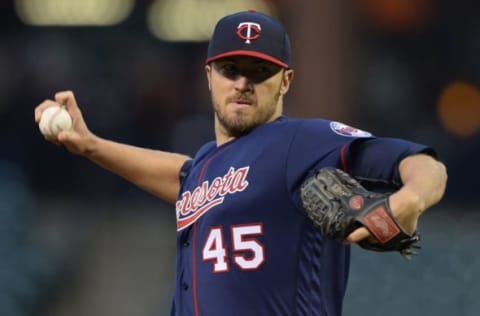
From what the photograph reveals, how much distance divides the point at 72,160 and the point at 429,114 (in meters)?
2.29

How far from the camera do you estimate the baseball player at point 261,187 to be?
9.91 feet

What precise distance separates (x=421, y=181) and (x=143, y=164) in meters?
1.60

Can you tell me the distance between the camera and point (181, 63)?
7871 millimetres

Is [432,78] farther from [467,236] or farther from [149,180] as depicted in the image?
[149,180]

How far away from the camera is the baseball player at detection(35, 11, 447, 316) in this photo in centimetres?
302

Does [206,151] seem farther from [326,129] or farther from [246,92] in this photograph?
[326,129]

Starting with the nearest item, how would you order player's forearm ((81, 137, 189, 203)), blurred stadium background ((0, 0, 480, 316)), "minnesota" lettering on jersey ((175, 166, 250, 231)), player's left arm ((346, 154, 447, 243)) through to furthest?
player's left arm ((346, 154, 447, 243)), "minnesota" lettering on jersey ((175, 166, 250, 231)), player's forearm ((81, 137, 189, 203)), blurred stadium background ((0, 0, 480, 316))

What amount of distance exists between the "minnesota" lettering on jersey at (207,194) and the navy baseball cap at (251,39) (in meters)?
0.34

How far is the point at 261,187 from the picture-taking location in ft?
10.4

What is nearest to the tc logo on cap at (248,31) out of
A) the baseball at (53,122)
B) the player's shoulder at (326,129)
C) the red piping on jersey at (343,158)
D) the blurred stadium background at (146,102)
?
the player's shoulder at (326,129)

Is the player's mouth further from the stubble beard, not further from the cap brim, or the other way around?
the cap brim

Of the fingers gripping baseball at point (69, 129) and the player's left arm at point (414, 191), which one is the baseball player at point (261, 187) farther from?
the fingers gripping baseball at point (69, 129)

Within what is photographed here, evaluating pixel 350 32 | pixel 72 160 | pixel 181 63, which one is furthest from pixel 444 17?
pixel 72 160

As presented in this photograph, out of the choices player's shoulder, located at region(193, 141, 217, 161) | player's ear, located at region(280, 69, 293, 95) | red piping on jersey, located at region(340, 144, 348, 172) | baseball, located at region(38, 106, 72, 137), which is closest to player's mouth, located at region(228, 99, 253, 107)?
player's ear, located at region(280, 69, 293, 95)
